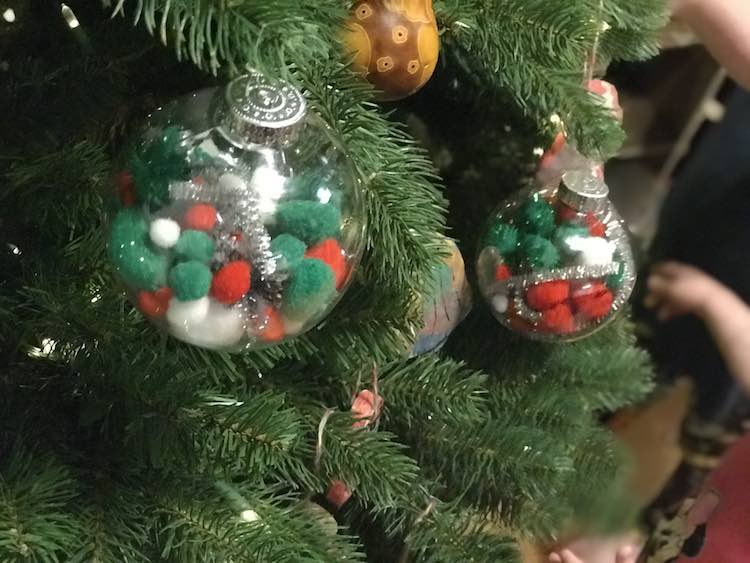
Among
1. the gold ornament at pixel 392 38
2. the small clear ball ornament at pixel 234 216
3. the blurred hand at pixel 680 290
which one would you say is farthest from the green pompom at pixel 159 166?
the blurred hand at pixel 680 290

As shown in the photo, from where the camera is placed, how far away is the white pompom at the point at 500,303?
533mm

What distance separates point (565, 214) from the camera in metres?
0.52

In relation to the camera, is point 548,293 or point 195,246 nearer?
point 195,246

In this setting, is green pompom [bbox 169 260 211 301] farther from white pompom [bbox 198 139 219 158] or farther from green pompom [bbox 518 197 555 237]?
green pompom [bbox 518 197 555 237]

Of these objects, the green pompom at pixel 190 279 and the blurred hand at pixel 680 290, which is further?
the blurred hand at pixel 680 290

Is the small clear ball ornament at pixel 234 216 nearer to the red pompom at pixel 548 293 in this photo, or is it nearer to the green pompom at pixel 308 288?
the green pompom at pixel 308 288

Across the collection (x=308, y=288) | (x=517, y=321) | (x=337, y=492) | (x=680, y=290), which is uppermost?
(x=308, y=288)

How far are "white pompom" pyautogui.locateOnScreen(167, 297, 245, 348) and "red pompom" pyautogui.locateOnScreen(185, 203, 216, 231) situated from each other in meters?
0.03

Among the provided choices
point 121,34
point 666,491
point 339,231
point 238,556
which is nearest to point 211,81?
point 121,34

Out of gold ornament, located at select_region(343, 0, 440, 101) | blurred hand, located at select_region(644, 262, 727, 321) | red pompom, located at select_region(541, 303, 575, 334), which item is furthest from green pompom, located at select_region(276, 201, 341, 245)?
blurred hand, located at select_region(644, 262, 727, 321)

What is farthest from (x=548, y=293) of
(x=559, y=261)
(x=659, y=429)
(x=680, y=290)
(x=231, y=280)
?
(x=659, y=429)

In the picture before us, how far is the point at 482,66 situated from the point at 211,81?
17cm

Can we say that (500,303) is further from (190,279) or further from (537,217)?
(190,279)

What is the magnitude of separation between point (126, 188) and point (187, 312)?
63 mm
